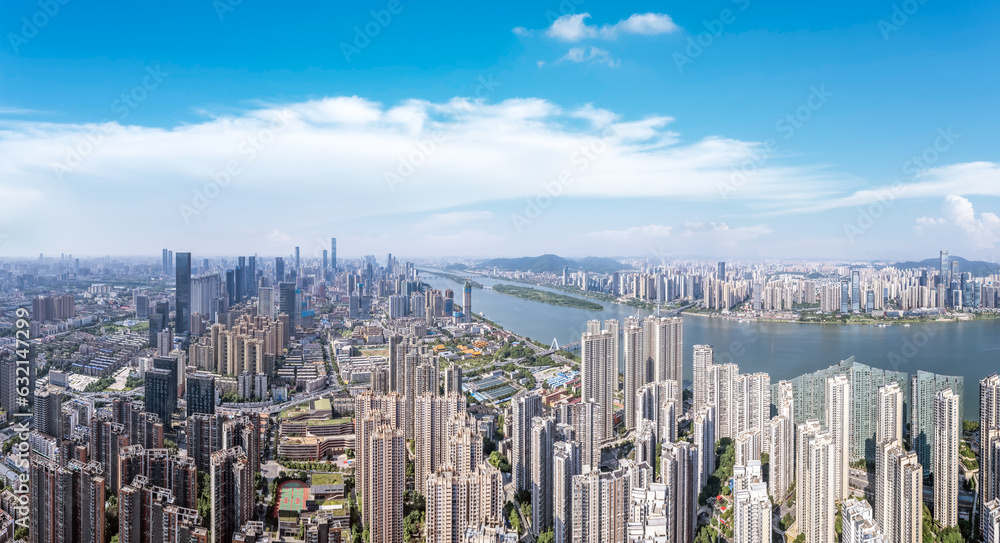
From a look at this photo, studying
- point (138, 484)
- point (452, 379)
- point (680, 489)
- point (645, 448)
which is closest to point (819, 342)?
point (452, 379)

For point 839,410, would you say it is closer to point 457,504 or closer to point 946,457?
point 946,457

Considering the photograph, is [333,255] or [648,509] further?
[333,255]

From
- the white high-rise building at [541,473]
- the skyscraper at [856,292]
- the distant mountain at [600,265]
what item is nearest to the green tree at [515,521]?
the white high-rise building at [541,473]

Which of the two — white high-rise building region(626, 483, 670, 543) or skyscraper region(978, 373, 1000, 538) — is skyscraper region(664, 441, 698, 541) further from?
skyscraper region(978, 373, 1000, 538)

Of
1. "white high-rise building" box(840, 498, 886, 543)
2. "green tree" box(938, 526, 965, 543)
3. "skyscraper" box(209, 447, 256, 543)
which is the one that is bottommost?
"green tree" box(938, 526, 965, 543)

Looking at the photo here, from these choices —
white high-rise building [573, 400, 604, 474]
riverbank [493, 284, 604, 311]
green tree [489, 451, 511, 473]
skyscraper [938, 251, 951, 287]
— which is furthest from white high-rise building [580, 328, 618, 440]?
skyscraper [938, 251, 951, 287]

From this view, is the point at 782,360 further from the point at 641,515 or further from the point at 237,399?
the point at 237,399

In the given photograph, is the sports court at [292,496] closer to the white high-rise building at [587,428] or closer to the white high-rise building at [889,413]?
the white high-rise building at [587,428]
